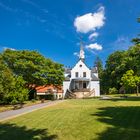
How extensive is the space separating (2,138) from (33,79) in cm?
3734

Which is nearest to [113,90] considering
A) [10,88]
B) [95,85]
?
[95,85]

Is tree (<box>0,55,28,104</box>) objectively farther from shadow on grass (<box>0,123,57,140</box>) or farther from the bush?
the bush

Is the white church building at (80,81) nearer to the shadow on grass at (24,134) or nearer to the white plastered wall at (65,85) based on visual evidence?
the white plastered wall at (65,85)

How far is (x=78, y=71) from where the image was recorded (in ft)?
198

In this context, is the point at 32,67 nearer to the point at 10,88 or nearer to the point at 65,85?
the point at 10,88

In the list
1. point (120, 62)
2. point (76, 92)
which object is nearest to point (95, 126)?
point (76, 92)

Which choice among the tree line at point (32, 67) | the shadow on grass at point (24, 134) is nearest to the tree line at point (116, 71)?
the tree line at point (32, 67)

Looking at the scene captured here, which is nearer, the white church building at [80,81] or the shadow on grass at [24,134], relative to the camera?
the shadow on grass at [24,134]

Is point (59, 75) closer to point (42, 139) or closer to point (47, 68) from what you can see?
point (47, 68)

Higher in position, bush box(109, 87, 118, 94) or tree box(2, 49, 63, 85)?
tree box(2, 49, 63, 85)

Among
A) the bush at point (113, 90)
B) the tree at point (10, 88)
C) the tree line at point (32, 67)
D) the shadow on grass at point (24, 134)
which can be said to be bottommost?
the shadow on grass at point (24, 134)

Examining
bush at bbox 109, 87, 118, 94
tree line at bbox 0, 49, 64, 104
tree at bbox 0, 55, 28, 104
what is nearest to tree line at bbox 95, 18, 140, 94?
bush at bbox 109, 87, 118, 94

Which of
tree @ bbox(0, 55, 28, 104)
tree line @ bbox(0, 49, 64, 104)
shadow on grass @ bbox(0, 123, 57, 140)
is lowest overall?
shadow on grass @ bbox(0, 123, 57, 140)

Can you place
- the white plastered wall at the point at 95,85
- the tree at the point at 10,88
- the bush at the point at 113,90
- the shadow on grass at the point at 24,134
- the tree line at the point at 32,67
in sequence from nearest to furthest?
the shadow on grass at the point at 24,134, the tree at the point at 10,88, the tree line at the point at 32,67, the white plastered wall at the point at 95,85, the bush at the point at 113,90
